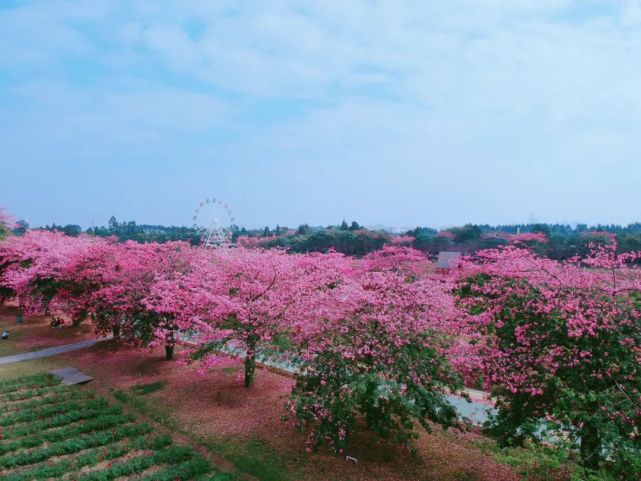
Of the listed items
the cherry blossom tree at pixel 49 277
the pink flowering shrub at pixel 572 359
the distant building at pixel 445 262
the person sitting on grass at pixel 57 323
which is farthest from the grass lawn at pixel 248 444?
the distant building at pixel 445 262

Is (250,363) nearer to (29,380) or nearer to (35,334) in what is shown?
(29,380)

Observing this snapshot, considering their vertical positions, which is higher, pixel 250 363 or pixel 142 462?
pixel 250 363

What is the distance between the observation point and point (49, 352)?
20.4 m

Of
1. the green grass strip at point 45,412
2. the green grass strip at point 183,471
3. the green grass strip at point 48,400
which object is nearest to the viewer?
the green grass strip at point 183,471

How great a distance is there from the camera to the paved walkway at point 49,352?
63.4ft

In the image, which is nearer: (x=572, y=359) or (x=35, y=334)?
(x=572, y=359)

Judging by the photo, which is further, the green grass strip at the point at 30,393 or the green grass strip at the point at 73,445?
the green grass strip at the point at 30,393

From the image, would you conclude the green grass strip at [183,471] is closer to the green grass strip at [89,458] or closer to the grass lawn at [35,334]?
the green grass strip at [89,458]

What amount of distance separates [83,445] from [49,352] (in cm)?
1099

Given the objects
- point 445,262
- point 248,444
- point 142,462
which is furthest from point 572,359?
point 445,262

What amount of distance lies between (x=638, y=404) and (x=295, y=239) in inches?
2056

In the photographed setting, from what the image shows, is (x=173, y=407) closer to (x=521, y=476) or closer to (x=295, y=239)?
(x=521, y=476)

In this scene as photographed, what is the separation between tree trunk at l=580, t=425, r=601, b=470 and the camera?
301 inches

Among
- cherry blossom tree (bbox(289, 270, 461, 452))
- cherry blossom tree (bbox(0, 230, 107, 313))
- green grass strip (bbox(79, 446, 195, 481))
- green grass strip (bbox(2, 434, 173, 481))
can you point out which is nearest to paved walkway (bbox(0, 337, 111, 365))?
cherry blossom tree (bbox(0, 230, 107, 313))
